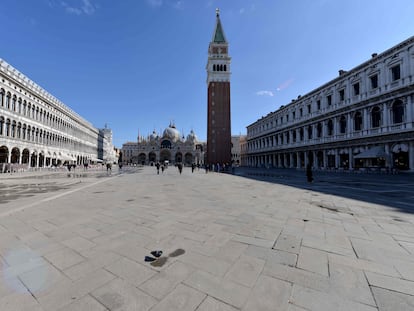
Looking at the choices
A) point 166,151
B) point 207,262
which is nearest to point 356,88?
point 207,262

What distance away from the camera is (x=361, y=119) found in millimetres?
27656

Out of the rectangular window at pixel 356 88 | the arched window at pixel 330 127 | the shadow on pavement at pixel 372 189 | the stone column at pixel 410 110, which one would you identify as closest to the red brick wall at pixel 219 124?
the arched window at pixel 330 127

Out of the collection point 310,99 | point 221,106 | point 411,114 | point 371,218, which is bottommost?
point 371,218

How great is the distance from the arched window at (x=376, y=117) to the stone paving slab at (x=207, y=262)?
86.9 feet

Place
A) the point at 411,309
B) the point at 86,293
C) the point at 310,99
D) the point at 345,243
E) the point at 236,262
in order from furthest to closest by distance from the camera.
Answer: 1. the point at 310,99
2. the point at 345,243
3. the point at 236,262
4. the point at 86,293
5. the point at 411,309

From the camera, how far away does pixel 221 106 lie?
2359 inches

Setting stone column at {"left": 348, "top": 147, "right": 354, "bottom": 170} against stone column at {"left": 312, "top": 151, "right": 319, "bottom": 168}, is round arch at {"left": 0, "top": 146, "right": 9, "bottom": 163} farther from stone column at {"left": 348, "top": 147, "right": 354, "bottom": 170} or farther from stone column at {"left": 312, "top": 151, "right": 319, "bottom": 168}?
stone column at {"left": 348, "top": 147, "right": 354, "bottom": 170}

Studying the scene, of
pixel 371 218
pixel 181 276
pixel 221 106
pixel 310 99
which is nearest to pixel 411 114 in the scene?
pixel 310 99

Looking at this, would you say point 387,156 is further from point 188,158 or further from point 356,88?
point 188,158

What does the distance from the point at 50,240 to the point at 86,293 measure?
7.47ft

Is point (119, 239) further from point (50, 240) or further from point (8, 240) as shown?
point (8, 240)

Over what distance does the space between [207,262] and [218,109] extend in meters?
59.0

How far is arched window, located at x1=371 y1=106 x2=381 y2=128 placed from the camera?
82.9ft

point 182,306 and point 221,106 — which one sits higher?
point 221,106
